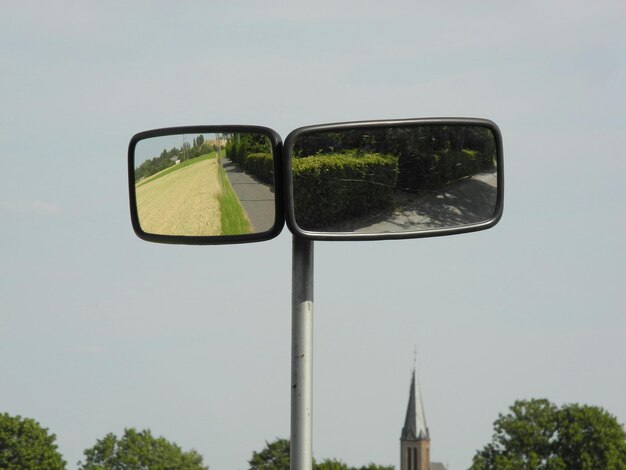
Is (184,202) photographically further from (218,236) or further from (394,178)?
(394,178)

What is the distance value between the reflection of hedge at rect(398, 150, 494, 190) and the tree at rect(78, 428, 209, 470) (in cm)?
8033

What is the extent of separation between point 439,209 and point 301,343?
2.89 ft

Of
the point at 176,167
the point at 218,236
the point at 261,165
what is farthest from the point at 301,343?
the point at 176,167

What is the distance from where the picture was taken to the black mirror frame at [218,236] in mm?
5012

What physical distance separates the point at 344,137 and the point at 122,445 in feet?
273

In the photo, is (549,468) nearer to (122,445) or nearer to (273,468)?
(273,468)

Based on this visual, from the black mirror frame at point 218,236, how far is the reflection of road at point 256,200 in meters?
0.03

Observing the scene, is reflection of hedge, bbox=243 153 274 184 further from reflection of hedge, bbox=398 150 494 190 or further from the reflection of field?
reflection of hedge, bbox=398 150 494 190

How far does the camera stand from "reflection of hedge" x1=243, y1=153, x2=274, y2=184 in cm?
504

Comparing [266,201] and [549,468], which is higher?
[549,468]

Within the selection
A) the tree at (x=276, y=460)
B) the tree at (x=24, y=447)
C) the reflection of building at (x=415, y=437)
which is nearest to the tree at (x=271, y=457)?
the tree at (x=276, y=460)

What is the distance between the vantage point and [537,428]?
74.5m

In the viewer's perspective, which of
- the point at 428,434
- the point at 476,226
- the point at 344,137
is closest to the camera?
the point at 344,137

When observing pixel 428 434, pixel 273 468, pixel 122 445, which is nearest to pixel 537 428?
pixel 273 468
